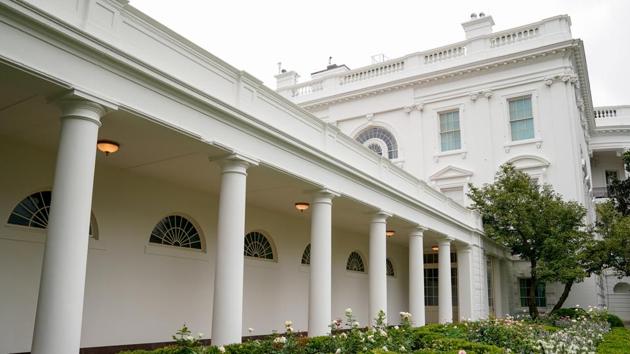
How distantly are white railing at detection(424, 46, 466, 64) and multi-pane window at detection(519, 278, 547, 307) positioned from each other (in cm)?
1282

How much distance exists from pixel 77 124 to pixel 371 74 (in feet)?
85.8

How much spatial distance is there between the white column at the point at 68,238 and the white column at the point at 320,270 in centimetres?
627

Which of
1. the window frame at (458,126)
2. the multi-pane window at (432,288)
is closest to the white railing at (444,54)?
the window frame at (458,126)

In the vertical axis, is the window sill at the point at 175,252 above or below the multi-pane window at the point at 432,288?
above

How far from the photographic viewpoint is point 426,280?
89.5 ft

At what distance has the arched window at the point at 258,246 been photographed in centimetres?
1575

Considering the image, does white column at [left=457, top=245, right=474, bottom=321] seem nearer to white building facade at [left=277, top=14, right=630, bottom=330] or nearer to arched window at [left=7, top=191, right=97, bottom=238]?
white building facade at [left=277, top=14, right=630, bottom=330]

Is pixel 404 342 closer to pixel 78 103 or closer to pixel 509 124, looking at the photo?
pixel 78 103

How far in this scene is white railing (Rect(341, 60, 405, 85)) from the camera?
101 feet

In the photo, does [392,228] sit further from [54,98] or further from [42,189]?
[54,98]

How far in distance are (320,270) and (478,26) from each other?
21529 millimetres

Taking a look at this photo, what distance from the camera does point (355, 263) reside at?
21922 mm

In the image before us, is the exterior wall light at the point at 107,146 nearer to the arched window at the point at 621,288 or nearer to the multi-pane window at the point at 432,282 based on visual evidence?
the multi-pane window at the point at 432,282

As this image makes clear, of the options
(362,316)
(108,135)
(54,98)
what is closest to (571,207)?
(362,316)
